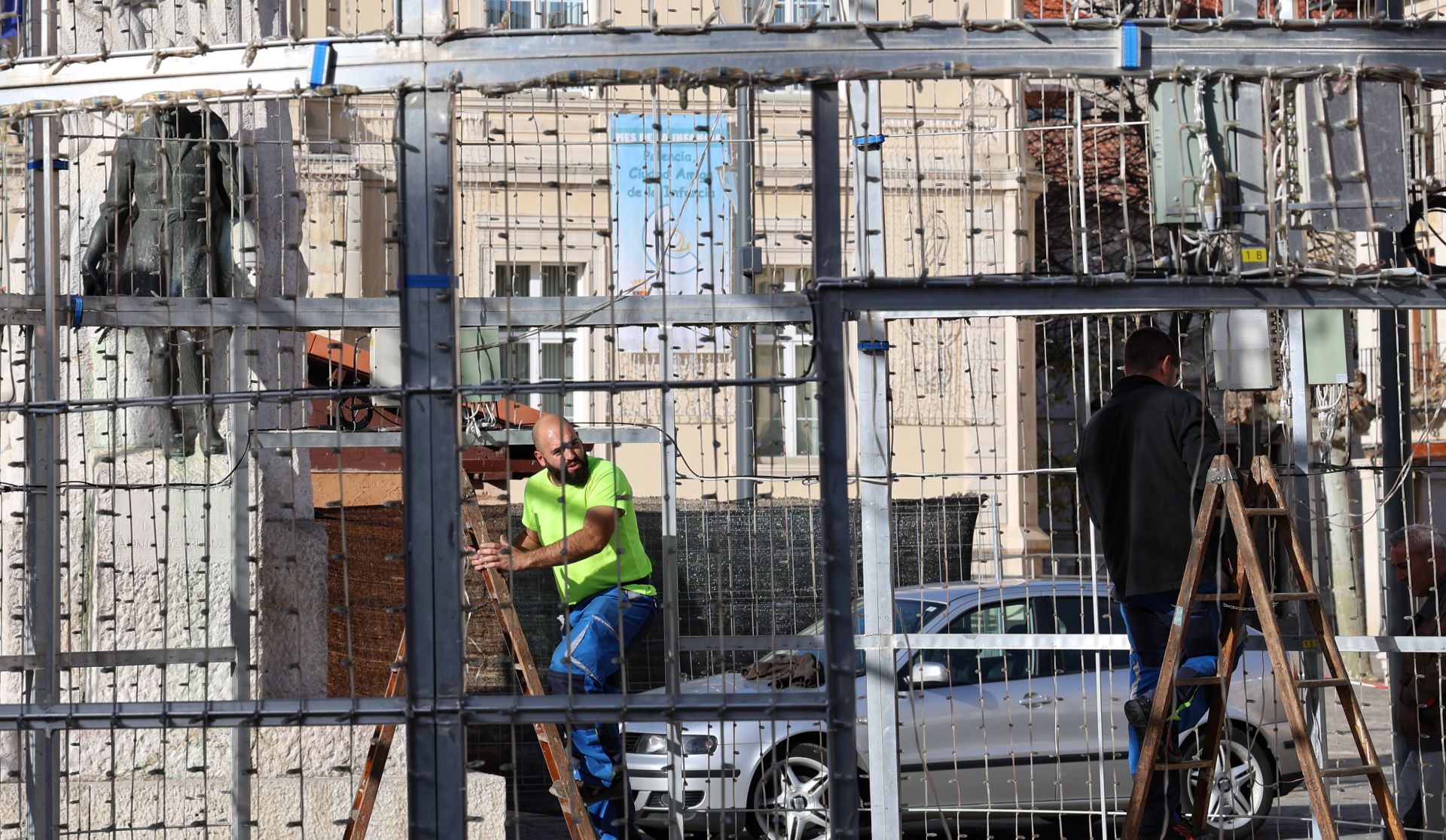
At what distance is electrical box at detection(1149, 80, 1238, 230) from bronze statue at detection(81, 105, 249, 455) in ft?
12.8

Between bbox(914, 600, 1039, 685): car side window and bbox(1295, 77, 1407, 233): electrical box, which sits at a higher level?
bbox(1295, 77, 1407, 233): electrical box

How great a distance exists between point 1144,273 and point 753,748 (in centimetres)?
394

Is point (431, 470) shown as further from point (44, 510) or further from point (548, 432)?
point (548, 432)

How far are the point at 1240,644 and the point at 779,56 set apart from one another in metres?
3.02

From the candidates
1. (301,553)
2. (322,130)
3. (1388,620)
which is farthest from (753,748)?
(322,130)

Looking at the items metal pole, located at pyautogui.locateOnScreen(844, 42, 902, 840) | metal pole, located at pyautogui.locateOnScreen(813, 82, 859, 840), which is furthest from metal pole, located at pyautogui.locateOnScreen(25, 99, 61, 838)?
metal pole, located at pyautogui.locateOnScreen(844, 42, 902, 840)

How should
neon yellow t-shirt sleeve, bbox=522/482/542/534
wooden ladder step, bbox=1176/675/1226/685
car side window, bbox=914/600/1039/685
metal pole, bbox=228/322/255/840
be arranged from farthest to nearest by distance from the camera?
car side window, bbox=914/600/1039/685
neon yellow t-shirt sleeve, bbox=522/482/542/534
metal pole, bbox=228/322/255/840
wooden ladder step, bbox=1176/675/1226/685

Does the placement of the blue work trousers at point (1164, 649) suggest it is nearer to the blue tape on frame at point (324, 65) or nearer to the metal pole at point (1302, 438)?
the metal pole at point (1302, 438)

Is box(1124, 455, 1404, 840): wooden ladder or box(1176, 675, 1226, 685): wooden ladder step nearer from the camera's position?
box(1124, 455, 1404, 840): wooden ladder

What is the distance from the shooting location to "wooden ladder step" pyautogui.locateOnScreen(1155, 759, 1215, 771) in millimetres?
5586

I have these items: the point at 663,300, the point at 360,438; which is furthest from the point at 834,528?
the point at 360,438

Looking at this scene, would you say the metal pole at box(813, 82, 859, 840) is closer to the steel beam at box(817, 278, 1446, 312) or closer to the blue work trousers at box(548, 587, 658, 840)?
the steel beam at box(817, 278, 1446, 312)

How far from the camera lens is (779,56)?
4188mm

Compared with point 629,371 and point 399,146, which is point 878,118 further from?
point 629,371
